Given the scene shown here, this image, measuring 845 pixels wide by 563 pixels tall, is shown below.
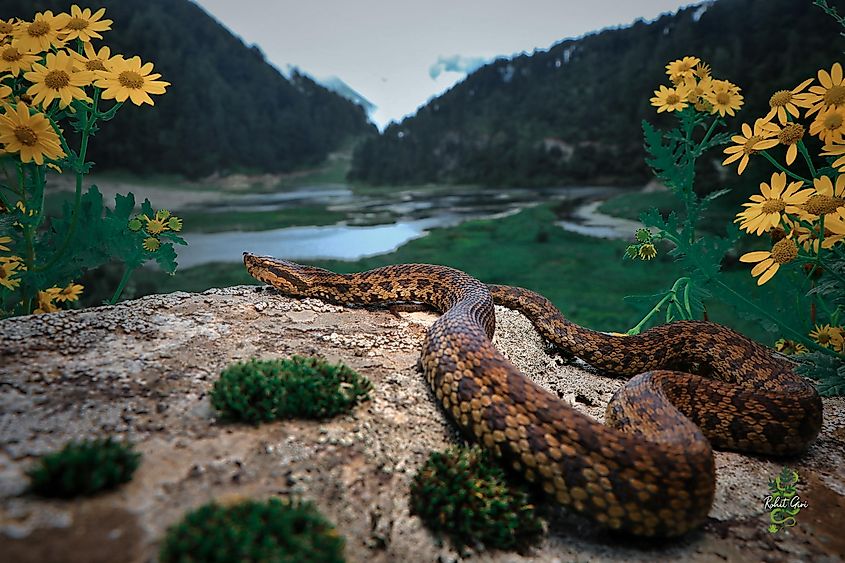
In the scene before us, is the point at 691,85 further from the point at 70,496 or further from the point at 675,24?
the point at 70,496

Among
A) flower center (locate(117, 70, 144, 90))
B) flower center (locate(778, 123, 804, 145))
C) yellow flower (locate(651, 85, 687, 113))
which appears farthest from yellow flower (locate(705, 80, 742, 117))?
flower center (locate(117, 70, 144, 90))

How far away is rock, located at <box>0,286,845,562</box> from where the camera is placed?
156cm

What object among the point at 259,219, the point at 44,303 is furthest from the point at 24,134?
the point at 259,219

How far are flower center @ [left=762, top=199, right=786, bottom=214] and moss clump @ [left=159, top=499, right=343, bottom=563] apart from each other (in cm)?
299

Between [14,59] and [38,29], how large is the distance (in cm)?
26

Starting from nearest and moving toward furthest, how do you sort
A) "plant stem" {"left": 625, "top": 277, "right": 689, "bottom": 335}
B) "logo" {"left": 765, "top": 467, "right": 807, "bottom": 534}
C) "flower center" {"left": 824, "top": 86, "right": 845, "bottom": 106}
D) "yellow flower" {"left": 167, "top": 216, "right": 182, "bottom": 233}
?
"logo" {"left": 765, "top": 467, "right": 807, "bottom": 534}, "flower center" {"left": 824, "top": 86, "right": 845, "bottom": 106}, "yellow flower" {"left": 167, "top": 216, "right": 182, "bottom": 233}, "plant stem" {"left": 625, "top": 277, "right": 689, "bottom": 335}

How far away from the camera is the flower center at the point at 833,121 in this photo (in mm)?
2631

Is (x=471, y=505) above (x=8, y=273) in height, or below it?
below

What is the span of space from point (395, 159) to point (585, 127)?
10.2 feet

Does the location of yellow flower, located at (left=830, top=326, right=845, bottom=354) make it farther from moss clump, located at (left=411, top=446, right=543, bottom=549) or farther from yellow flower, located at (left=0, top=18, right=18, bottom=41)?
yellow flower, located at (left=0, top=18, right=18, bottom=41)

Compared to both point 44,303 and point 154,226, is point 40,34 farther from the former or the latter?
point 44,303

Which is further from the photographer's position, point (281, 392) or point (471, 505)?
point (281, 392)

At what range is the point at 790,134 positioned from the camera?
2.93 meters

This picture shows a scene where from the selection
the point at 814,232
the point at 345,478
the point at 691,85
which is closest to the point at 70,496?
the point at 345,478
